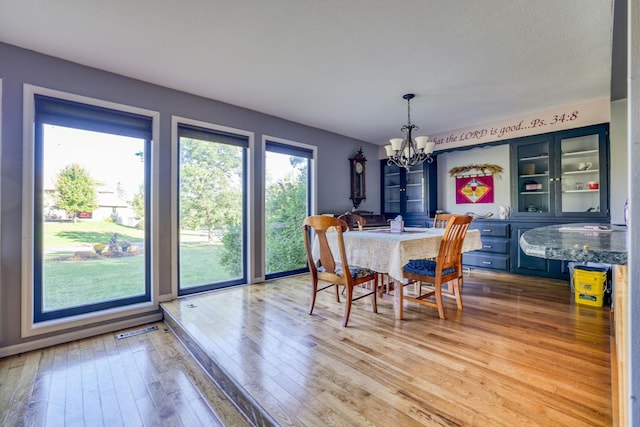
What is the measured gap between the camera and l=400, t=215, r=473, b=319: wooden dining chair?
8.48 ft

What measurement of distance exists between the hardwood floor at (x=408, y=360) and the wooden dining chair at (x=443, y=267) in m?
0.20

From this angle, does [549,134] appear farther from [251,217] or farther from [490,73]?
[251,217]

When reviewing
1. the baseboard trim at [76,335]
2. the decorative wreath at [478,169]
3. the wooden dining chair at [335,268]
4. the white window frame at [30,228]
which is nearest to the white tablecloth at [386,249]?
the wooden dining chair at [335,268]

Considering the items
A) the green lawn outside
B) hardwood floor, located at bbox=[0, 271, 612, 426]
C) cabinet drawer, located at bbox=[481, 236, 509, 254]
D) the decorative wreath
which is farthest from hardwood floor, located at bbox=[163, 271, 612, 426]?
the decorative wreath

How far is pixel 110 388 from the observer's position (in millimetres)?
1843

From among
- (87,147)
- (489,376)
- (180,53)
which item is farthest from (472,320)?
(87,147)

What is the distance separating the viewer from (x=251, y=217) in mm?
3822

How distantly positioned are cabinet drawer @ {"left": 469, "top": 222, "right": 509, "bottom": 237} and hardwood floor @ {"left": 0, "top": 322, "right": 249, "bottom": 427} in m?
4.23

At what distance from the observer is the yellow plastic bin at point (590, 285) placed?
112 inches

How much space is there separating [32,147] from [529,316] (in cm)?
450

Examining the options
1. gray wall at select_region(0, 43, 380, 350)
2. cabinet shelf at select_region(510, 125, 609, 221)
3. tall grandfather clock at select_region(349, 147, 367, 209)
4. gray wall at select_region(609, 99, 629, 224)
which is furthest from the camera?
tall grandfather clock at select_region(349, 147, 367, 209)

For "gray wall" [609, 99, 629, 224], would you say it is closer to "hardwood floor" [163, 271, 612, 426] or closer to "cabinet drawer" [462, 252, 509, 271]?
"hardwood floor" [163, 271, 612, 426]

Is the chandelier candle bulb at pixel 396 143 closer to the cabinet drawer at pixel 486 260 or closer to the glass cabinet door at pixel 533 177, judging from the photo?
the glass cabinet door at pixel 533 177

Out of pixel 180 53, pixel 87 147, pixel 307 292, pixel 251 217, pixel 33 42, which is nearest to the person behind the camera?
pixel 33 42
